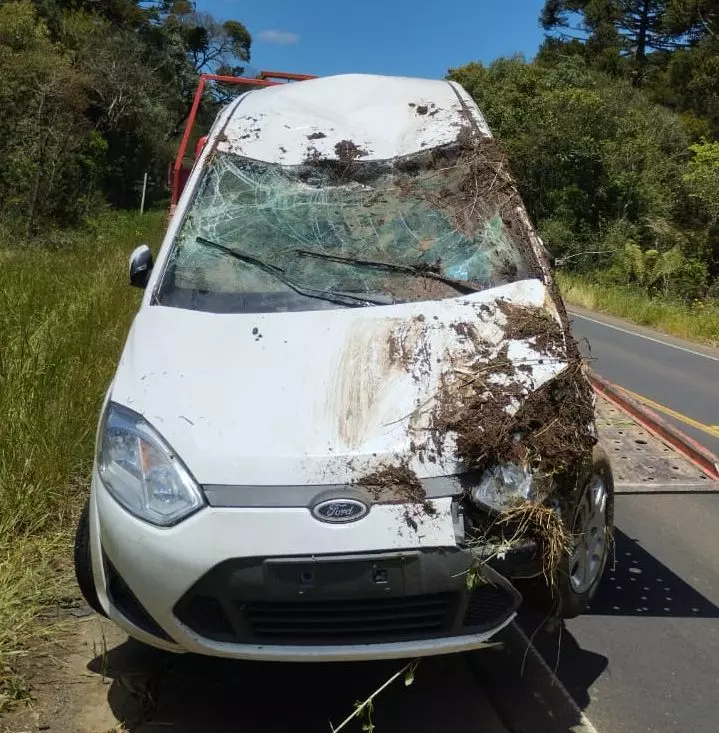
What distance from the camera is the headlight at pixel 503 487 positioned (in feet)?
8.75

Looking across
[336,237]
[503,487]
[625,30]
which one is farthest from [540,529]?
[625,30]

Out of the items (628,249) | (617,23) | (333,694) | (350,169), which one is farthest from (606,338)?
(617,23)

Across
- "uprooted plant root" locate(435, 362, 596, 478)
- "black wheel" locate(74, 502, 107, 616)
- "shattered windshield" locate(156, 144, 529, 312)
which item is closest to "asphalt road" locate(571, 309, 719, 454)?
"shattered windshield" locate(156, 144, 529, 312)

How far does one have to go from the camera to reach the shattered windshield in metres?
3.58

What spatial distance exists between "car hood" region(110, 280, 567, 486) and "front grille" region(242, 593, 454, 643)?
1.29ft

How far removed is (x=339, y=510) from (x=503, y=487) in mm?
558

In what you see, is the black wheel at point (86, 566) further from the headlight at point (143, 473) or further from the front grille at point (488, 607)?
the front grille at point (488, 607)

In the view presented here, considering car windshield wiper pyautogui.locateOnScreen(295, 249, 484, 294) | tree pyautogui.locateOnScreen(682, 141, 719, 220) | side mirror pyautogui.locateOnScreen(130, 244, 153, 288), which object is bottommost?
side mirror pyautogui.locateOnScreen(130, 244, 153, 288)

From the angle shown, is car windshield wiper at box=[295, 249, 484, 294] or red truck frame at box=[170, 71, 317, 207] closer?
car windshield wiper at box=[295, 249, 484, 294]

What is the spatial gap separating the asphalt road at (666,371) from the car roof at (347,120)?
2386mm

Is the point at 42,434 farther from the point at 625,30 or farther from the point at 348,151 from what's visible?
the point at 625,30

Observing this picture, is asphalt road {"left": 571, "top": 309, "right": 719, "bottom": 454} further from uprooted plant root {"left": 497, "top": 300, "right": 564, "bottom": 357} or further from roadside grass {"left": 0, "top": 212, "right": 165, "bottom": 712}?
roadside grass {"left": 0, "top": 212, "right": 165, "bottom": 712}

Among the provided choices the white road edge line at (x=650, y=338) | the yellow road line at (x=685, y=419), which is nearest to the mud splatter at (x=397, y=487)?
the yellow road line at (x=685, y=419)

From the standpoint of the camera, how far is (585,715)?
321cm
